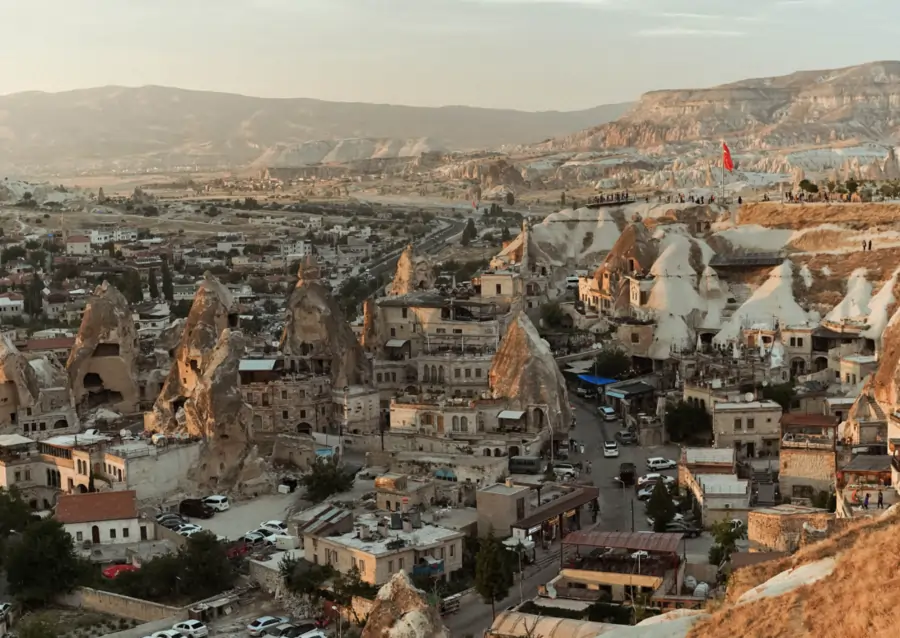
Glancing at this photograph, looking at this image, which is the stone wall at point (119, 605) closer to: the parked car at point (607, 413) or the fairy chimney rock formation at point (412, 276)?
the parked car at point (607, 413)

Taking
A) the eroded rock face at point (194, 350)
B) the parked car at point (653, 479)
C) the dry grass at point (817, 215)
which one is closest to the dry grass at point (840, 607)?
the parked car at point (653, 479)

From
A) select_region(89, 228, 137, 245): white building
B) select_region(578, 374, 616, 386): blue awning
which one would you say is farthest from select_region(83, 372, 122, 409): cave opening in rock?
select_region(89, 228, 137, 245): white building

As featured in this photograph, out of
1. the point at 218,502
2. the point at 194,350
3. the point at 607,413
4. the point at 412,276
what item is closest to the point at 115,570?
the point at 218,502

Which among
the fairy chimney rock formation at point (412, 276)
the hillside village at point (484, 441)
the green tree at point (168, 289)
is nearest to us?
the hillside village at point (484, 441)

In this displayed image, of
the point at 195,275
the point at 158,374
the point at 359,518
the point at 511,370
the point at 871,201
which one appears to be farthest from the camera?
the point at 195,275

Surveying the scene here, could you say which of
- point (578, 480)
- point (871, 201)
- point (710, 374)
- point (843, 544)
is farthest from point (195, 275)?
point (843, 544)

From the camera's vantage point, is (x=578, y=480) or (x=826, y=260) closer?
(x=578, y=480)

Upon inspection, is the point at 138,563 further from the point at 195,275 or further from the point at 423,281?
the point at 195,275

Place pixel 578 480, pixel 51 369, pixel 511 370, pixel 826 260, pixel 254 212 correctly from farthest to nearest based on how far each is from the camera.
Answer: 1. pixel 254 212
2. pixel 826 260
3. pixel 51 369
4. pixel 511 370
5. pixel 578 480
